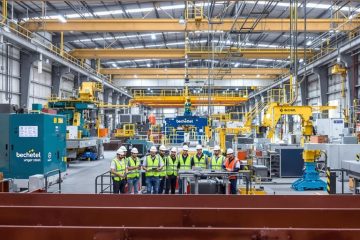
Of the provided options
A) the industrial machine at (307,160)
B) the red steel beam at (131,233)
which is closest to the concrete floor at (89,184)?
the industrial machine at (307,160)

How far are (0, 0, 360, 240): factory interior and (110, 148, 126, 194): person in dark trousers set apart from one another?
0.16 feet

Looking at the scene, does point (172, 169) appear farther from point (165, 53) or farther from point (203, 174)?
point (165, 53)

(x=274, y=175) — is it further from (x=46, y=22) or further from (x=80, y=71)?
(x=80, y=71)

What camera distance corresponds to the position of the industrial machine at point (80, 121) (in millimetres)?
20348

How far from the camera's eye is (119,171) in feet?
33.4

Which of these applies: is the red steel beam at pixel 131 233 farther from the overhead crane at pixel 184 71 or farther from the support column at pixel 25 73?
the overhead crane at pixel 184 71

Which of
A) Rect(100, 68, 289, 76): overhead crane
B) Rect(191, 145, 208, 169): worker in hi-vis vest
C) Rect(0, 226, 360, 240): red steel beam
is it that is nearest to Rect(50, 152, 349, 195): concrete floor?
Rect(191, 145, 208, 169): worker in hi-vis vest

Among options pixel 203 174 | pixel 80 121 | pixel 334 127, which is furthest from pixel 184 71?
pixel 203 174

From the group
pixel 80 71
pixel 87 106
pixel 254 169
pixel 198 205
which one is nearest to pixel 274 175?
pixel 254 169

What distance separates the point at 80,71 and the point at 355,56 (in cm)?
1950

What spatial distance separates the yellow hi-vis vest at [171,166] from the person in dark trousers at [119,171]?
134 centimetres

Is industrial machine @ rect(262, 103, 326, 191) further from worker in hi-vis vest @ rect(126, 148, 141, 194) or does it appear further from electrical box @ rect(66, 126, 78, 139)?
electrical box @ rect(66, 126, 78, 139)

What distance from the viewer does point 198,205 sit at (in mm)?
4168

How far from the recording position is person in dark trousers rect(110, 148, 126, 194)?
1014cm
